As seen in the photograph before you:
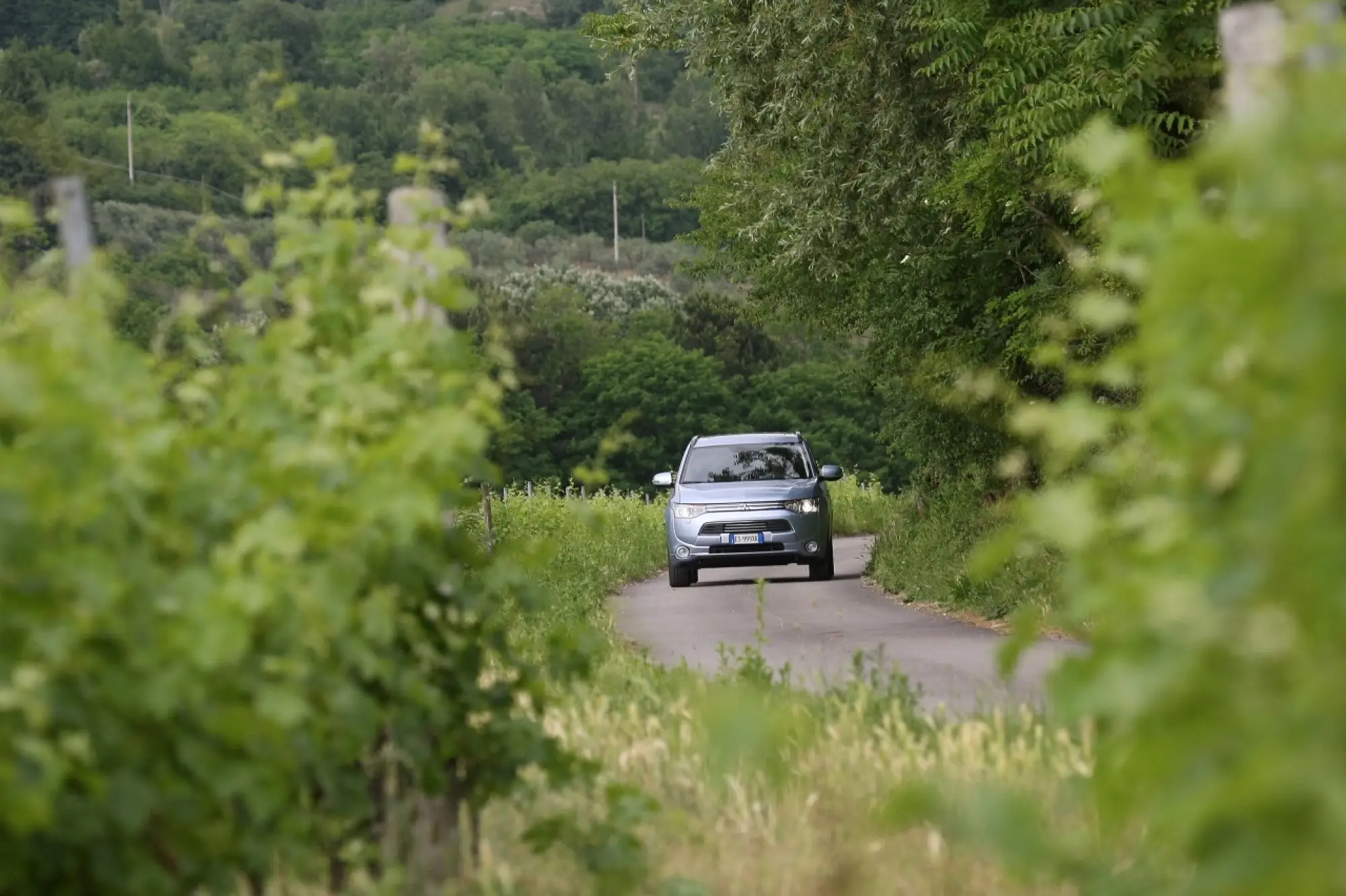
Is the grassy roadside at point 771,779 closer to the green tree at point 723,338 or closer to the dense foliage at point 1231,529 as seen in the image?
the dense foliage at point 1231,529

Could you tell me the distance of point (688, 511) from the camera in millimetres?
25297

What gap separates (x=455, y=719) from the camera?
536cm

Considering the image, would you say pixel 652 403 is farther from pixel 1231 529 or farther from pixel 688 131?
pixel 1231 529

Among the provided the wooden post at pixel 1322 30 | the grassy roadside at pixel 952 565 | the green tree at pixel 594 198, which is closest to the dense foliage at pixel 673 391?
the green tree at pixel 594 198

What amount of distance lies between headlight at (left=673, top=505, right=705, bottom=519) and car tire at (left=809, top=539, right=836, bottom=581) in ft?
6.22

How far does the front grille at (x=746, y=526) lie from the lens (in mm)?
25031

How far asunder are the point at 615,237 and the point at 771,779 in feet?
527

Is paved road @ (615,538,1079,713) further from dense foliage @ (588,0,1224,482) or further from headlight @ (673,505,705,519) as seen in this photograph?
dense foliage @ (588,0,1224,482)

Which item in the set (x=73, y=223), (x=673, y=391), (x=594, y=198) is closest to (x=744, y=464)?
(x=73, y=223)

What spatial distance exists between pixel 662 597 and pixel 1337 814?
22722 mm

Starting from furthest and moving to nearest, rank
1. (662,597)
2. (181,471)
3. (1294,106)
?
(662,597), (181,471), (1294,106)

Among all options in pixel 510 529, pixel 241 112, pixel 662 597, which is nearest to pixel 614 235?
pixel 241 112

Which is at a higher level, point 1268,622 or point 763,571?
point 1268,622

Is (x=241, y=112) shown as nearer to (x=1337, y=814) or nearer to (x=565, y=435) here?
(x=565, y=435)
